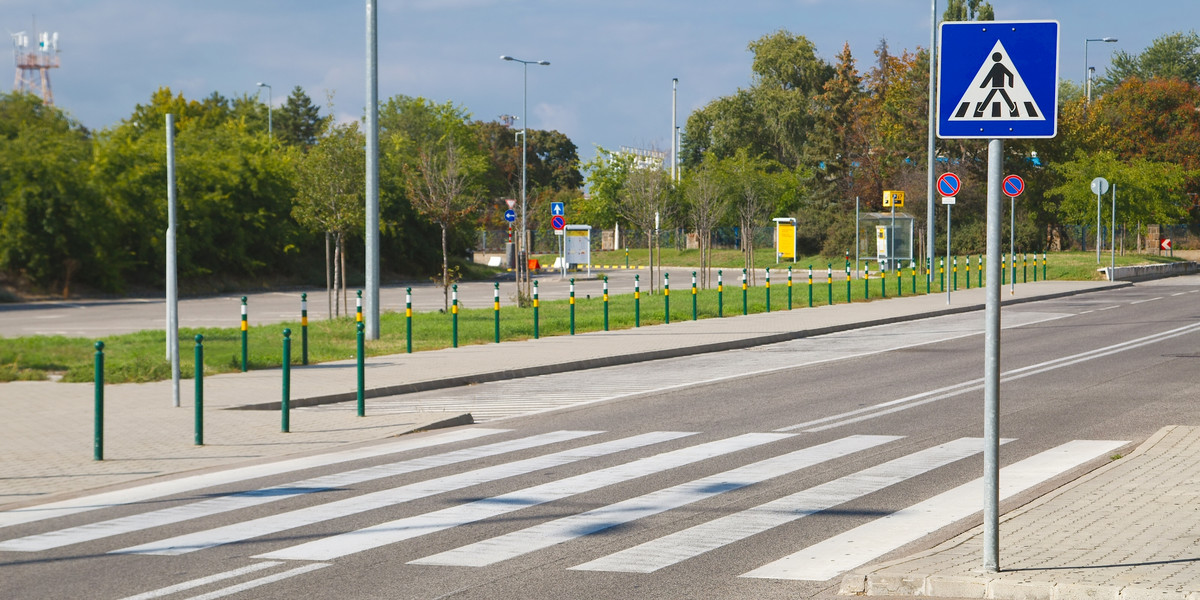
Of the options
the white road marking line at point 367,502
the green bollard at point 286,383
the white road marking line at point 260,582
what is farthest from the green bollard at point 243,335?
the white road marking line at point 260,582

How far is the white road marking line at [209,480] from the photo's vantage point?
850 cm

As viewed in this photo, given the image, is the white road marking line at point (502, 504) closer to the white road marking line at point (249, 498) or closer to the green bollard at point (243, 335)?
the white road marking line at point (249, 498)

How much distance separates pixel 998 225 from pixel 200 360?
7728 millimetres

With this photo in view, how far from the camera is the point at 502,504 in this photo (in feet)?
27.9

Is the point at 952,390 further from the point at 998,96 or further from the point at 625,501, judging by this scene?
the point at 998,96

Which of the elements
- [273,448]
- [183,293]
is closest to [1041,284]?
[183,293]

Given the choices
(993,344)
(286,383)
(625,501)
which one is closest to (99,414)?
(286,383)

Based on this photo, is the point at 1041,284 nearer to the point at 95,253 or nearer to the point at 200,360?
the point at 95,253

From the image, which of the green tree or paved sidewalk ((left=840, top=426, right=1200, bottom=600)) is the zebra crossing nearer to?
paved sidewalk ((left=840, top=426, right=1200, bottom=600))

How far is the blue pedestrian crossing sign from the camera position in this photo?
5.86m

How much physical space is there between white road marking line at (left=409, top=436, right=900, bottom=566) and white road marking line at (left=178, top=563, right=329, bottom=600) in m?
0.57

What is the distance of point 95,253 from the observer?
4178cm

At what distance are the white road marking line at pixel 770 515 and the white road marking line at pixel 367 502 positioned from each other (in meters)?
2.22

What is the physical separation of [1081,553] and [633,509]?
2.93 m
